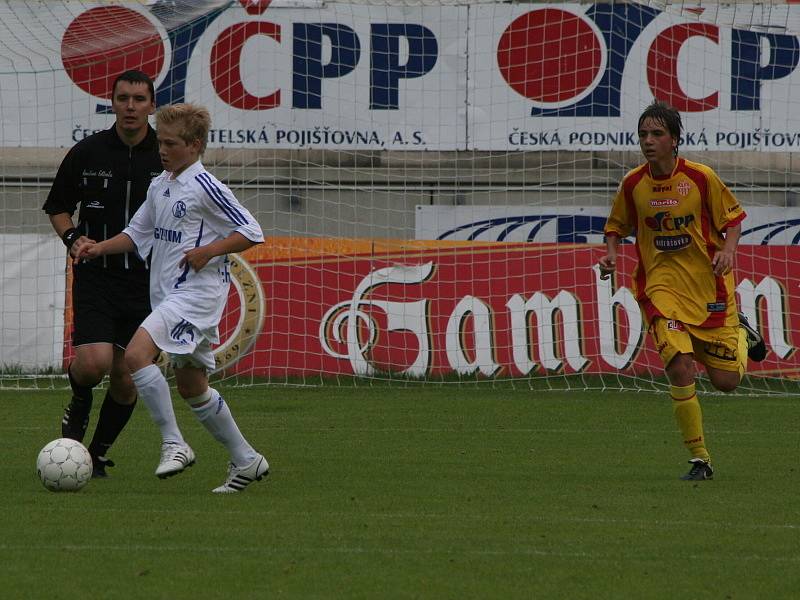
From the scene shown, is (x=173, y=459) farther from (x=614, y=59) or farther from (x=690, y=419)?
(x=614, y=59)

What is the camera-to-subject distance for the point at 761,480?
25.9ft

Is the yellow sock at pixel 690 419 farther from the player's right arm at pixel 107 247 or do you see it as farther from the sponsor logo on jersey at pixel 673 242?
the player's right arm at pixel 107 247

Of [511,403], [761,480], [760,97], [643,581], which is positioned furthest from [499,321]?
[643,581]

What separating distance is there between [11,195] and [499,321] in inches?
215

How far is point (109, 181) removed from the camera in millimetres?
7832

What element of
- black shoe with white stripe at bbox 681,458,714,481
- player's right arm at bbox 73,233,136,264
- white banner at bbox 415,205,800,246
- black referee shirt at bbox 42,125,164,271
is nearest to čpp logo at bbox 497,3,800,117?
white banner at bbox 415,205,800,246

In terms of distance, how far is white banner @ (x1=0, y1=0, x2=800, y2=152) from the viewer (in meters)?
15.3

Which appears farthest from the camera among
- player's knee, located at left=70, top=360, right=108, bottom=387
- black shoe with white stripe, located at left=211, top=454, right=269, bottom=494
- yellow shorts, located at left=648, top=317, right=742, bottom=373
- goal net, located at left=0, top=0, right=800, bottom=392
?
goal net, located at left=0, top=0, right=800, bottom=392

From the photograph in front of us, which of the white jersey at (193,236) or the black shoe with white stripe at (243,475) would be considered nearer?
the white jersey at (193,236)

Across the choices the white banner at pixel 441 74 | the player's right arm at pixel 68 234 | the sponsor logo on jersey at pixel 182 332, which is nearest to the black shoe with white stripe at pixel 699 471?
the sponsor logo on jersey at pixel 182 332

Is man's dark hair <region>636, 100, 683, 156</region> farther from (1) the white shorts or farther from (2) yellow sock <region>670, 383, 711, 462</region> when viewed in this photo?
Result: (1) the white shorts

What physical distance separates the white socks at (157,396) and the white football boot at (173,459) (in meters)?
0.04

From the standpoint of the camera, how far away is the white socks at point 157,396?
23.1 feet

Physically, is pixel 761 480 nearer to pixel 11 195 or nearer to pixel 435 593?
pixel 435 593
